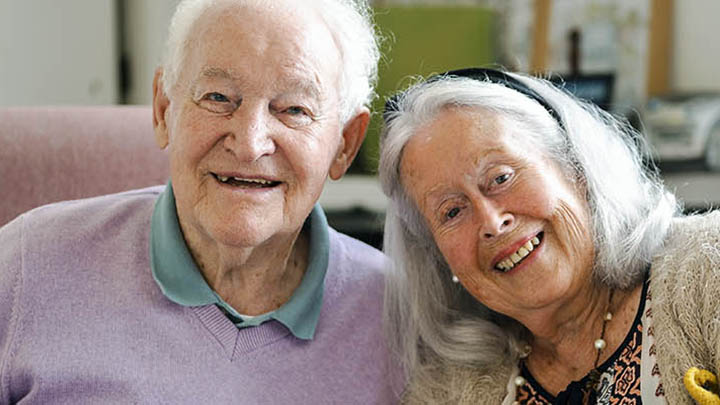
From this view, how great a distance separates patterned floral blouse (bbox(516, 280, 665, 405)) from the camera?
132 centimetres

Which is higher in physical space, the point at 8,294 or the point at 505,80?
the point at 505,80

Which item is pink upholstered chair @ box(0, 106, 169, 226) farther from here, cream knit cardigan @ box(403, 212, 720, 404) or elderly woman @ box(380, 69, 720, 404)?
cream knit cardigan @ box(403, 212, 720, 404)

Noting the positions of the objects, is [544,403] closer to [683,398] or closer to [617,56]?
[683,398]

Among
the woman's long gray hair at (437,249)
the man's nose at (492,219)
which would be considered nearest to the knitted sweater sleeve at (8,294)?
the woman's long gray hair at (437,249)

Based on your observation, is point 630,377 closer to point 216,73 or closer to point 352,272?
point 352,272

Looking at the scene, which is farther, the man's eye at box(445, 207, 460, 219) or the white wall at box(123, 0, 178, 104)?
the white wall at box(123, 0, 178, 104)

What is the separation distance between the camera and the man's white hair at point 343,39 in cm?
147

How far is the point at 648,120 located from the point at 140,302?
260cm

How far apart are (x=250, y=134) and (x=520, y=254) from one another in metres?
0.48

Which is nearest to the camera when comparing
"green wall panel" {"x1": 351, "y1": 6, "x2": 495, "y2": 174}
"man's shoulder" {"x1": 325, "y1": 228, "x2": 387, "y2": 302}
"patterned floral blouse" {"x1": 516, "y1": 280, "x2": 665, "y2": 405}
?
"patterned floral blouse" {"x1": 516, "y1": 280, "x2": 665, "y2": 405}

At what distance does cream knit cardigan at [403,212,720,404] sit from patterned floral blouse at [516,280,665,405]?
0.02 meters

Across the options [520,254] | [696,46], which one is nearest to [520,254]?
[520,254]

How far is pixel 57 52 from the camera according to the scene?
396 cm

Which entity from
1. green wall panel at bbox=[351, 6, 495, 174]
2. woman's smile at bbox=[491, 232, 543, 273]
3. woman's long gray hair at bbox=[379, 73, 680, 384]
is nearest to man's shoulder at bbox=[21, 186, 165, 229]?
woman's long gray hair at bbox=[379, 73, 680, 384]
